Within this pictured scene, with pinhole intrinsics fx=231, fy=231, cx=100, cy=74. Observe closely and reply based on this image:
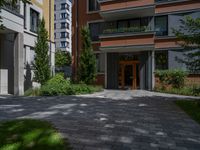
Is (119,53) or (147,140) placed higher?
(119,53)

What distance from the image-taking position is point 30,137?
17.9 feet

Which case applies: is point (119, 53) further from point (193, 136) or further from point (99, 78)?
point (193, 136)

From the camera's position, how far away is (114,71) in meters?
22.4

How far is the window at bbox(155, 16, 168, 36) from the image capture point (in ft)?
70.0

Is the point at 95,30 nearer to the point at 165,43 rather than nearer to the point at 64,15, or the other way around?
the point at 165,43

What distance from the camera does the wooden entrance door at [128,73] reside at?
22250 mm

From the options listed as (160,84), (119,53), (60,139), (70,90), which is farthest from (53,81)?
(60,139)

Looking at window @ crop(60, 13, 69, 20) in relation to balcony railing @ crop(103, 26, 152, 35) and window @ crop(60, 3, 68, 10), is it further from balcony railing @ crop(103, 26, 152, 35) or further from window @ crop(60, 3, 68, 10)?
balcony railing @ crop(103, 26, 152, 35)

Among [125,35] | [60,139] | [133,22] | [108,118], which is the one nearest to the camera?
[60,139]

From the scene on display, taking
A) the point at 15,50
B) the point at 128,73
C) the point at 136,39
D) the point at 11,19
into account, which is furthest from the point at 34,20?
the point at 128,73

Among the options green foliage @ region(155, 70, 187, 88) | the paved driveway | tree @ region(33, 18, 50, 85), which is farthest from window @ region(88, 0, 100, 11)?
the paved driveway

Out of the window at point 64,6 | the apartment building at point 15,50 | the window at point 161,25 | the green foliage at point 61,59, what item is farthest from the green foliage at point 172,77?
the window at point 64,6

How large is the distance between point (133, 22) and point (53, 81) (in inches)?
381

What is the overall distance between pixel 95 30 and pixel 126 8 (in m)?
4.86
